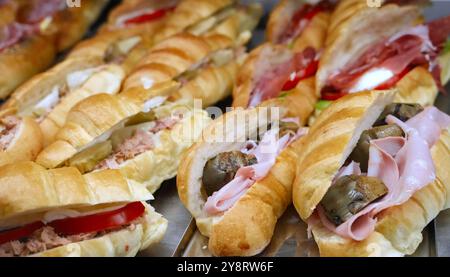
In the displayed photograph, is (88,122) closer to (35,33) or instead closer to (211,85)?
(211,85)

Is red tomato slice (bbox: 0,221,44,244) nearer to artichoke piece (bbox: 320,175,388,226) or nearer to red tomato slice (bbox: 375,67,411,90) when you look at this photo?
artichoke piece (bbox: 320,175,388,226)

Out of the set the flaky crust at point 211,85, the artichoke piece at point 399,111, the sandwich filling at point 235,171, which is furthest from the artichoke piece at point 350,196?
the flaky crust at point 211,85

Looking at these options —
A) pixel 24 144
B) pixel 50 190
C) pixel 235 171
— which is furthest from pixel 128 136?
pixel 50 190

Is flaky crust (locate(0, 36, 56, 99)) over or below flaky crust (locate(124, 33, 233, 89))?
below

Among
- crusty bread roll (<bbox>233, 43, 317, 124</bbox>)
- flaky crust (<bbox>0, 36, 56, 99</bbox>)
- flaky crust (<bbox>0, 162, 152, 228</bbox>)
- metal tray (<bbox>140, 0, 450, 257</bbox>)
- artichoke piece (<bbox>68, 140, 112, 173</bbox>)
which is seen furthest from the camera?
flaky crust (<bbox>0, 36, 56, 99</bbox>)

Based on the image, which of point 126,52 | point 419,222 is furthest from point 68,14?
point 419,222

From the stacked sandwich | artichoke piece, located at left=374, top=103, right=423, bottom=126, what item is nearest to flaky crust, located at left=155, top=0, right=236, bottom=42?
the stacked sandwich

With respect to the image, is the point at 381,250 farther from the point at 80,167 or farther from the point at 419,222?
the point at 80,167
